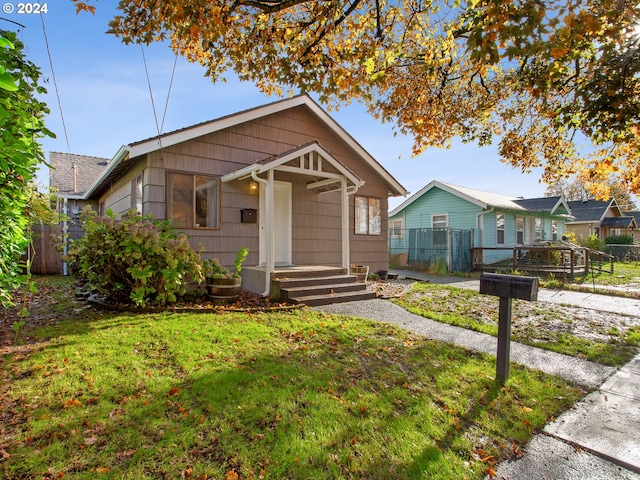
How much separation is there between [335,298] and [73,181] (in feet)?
48.4

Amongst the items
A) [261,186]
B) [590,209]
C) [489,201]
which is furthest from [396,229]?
[590,209]

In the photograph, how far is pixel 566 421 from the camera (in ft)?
9.55

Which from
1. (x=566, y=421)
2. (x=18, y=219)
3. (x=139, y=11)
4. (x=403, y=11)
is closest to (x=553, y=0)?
(x=403, y=11)

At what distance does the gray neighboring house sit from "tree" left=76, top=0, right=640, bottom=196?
10.0 meters

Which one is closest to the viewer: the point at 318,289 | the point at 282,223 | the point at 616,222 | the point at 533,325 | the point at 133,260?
the point at 133,260

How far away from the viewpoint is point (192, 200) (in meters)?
8.20

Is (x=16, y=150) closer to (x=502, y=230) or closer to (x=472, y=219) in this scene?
(x=472, y=219)

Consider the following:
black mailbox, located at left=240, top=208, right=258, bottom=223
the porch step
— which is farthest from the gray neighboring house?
the porch step

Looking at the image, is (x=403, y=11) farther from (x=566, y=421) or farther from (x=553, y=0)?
(x=566, y=421)

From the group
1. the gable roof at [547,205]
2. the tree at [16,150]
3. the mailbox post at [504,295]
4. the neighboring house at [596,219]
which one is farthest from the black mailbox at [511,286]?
the neighboring house at [596,219]

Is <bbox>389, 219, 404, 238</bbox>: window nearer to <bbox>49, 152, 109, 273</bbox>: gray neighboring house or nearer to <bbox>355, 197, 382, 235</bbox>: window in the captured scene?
<bbox>355, 197, 382, 235</bbox>: window

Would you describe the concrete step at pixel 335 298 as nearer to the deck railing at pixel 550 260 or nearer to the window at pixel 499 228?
the deck railing at pixel 550 260

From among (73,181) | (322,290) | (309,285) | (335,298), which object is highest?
(73,181)

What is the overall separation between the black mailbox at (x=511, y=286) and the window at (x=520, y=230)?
20056 mm
